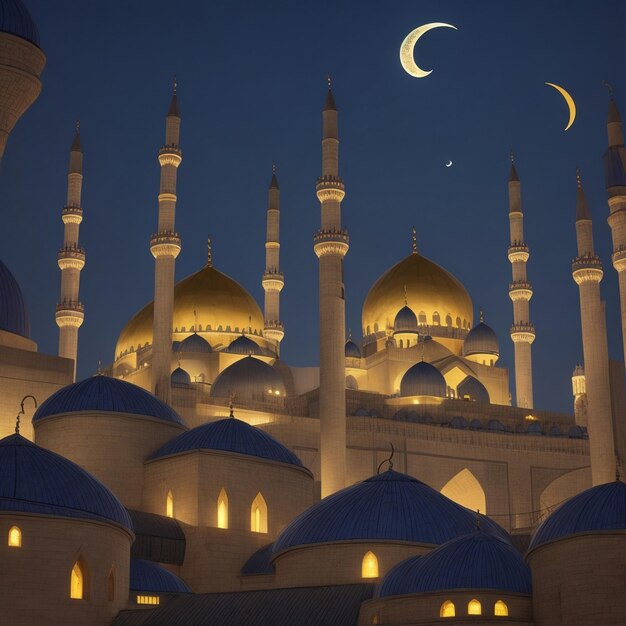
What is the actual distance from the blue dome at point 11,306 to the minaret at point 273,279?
16.5m

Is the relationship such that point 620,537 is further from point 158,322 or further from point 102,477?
point 158,322

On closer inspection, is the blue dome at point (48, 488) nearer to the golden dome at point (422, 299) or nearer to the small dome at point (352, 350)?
the small dome at point (352, 350)

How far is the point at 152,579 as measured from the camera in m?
27.1

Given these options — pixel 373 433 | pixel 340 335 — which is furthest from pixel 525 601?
pixel 373 433

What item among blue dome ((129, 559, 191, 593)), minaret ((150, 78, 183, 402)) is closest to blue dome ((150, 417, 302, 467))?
blue dome ((129, 559, 191, 593))

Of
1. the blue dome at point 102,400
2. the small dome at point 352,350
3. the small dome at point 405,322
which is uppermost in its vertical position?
the small dome at point 405,322

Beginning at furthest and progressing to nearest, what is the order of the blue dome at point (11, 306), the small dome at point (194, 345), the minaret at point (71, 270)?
the small dome at point (194, 345) < the minaret at point (71, 270) < the blue dome at point (11, 306)

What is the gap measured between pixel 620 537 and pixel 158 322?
22964 mm

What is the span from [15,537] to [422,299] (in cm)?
3091

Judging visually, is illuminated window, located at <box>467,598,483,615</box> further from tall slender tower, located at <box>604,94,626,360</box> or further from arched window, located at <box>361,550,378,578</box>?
tall slender tower, located at <box>604,94,626,360</box>

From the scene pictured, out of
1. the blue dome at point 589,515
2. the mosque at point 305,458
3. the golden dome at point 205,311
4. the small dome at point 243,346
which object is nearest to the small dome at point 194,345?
the mosque at point 305,458

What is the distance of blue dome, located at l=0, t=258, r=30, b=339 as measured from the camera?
35594 millimetres

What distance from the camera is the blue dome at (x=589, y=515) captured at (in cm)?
2034

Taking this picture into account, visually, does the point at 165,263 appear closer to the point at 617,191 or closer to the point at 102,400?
the point at 102,400
